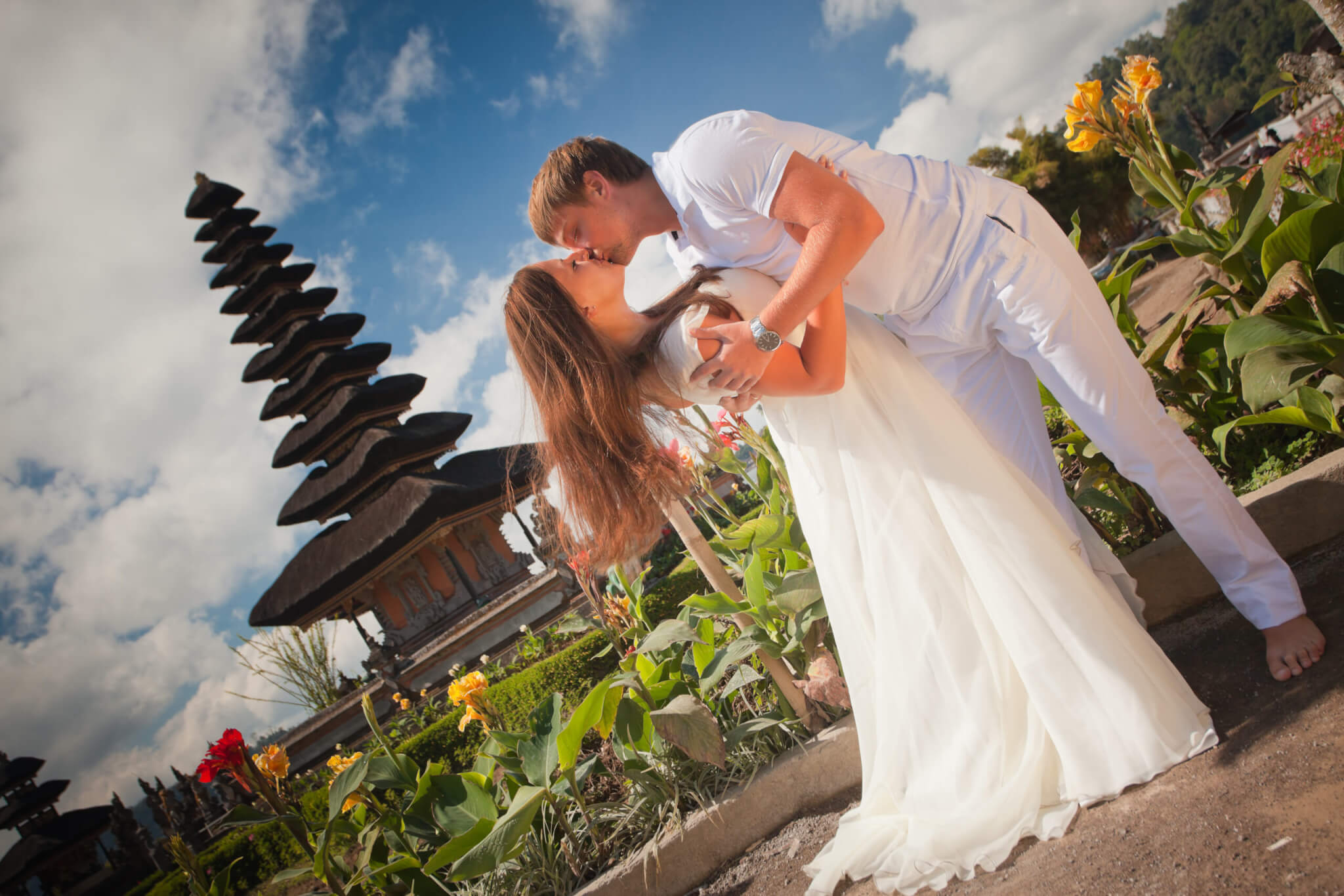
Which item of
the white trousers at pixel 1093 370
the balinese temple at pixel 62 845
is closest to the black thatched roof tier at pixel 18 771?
the balinese temple at pixel 62 845

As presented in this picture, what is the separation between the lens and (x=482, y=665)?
32.6 ft

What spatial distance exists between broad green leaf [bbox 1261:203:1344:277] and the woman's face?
220 centimetres

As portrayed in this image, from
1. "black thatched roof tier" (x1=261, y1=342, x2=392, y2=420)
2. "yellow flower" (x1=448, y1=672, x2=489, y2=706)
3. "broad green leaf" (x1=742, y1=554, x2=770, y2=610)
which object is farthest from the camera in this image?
"black thatched roof tier" (x1=261, y1=342, x2=392, y2=420)

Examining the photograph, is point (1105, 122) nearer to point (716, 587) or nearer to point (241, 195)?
point (716, 587)

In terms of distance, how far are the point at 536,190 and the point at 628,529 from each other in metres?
1.04

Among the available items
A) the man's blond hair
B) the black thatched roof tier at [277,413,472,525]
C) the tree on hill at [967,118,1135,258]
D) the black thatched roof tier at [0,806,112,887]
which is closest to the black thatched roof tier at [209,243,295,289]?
the black thatched roof tier at [277,413,472,525]

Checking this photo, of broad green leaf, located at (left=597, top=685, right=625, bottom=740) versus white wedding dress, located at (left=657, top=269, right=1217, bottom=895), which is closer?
white wedding dress, located at (left=657, top=269, right=1217, bottom=895)

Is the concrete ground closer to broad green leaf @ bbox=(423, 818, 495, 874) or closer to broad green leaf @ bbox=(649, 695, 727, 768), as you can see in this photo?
broad green leaf @ bbox=(649, 695, 727, 768)

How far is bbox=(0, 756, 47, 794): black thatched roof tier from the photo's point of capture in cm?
1316

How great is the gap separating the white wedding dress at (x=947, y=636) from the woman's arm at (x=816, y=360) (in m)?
0.05

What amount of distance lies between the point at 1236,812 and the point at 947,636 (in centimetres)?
65

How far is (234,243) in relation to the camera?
18.6 meters

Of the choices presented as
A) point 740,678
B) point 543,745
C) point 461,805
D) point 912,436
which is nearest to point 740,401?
point 912,436

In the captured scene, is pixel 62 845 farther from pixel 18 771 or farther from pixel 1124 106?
pixel 1124 106
